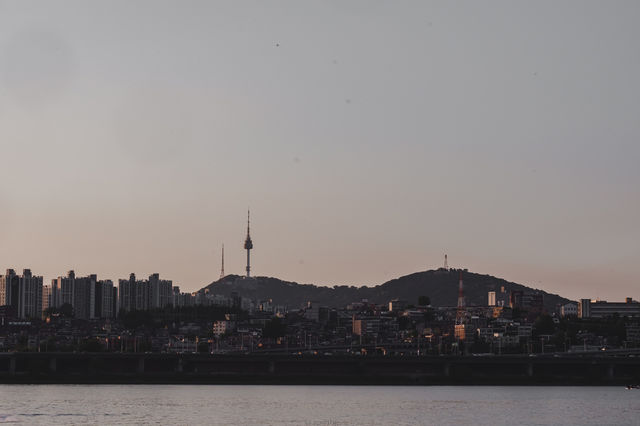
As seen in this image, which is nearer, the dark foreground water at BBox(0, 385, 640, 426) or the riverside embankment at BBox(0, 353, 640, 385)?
the dark foreground water at BBox(0, 385, 640, 426)

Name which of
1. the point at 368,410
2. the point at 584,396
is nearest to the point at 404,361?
the point at 584,396

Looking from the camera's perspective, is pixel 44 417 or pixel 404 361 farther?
pixel 404 361

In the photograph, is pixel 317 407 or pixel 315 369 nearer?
pixel 317 407

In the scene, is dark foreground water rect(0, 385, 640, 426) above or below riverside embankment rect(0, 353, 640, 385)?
below

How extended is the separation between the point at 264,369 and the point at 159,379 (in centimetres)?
1890

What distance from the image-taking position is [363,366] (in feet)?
593

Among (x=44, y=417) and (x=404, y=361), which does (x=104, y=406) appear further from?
(x=404, y=361)

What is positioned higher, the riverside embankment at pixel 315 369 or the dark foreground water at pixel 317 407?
the riverside embankment at pixel 315 369

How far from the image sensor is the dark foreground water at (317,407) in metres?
89.3

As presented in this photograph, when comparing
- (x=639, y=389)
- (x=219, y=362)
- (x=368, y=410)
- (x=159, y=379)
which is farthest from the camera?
(x=219, y=362)

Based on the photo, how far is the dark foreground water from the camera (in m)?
89.3

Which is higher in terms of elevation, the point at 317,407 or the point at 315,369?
the point at 315,369

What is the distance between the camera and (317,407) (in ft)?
345

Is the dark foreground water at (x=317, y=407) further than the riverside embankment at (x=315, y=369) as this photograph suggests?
No
